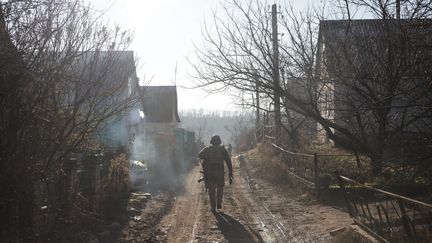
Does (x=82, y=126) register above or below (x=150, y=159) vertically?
above

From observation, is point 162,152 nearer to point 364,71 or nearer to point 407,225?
point 364,71

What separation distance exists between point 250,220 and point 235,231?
1.21m

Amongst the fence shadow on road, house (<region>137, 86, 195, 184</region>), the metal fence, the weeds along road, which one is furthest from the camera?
house (<region>137, 86, 195, 184</region>)

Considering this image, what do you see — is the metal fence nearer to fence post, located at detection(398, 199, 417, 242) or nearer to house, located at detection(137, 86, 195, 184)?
fence post, located at detection(398, 199, 417, 242)

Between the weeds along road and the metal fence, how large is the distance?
115cm

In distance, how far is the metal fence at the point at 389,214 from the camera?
17.1 ft

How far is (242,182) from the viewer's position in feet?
61.5

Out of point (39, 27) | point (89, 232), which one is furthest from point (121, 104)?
point (39, 27)

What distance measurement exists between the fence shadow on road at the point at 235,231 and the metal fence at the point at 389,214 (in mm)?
1847

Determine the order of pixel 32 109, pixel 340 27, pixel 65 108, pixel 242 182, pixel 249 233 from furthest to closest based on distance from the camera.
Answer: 1. pixel 242 182
2. pixel 340 27
3. pixel 249 233
4. pixel 65 108
5. pixel 32 109

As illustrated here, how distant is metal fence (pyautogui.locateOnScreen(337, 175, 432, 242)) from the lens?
5.22 m

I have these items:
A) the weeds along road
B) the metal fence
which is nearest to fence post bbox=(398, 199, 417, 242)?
the metal fence

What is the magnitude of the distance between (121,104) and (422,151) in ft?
17.0

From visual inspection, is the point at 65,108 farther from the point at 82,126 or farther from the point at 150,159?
the point at 150,159
